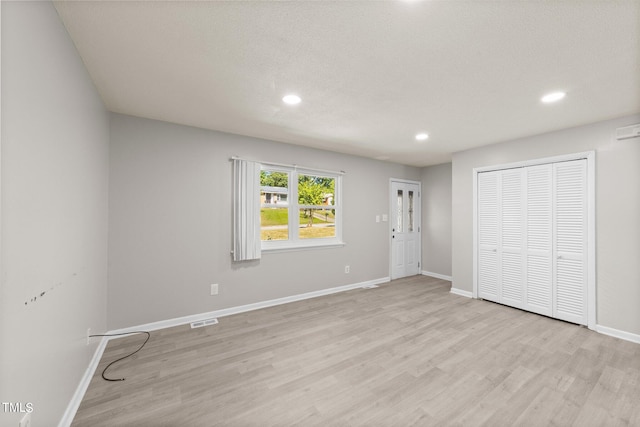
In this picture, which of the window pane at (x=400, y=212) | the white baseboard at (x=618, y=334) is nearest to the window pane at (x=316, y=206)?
the window pane at (x=400, y=212)

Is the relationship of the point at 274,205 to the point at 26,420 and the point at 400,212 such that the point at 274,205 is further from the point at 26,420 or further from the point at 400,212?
the point at 26,420

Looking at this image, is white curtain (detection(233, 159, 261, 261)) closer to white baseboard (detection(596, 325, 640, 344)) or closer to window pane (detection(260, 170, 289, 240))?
window pane (detection(260, 170, 289, 240))

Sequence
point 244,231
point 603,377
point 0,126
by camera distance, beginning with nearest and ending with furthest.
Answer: point 0,126 → point 603,377 → point 244,231

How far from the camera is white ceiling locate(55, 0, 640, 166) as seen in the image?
150 centimetres

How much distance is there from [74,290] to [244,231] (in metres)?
1.93

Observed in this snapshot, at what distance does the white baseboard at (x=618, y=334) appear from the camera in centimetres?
287

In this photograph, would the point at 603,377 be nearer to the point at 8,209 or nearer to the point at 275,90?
the point at 275,90

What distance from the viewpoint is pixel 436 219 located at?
19.3ft

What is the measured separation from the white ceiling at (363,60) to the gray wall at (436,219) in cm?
250


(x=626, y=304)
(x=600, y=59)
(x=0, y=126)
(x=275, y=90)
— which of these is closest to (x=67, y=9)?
(x=0, y=126)

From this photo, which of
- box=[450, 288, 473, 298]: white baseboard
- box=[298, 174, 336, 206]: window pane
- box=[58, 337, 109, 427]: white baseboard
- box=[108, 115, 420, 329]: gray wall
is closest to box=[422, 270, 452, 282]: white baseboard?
box=[450, 288, 473, 298]: white baseboard

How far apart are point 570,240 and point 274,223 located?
13.1ft

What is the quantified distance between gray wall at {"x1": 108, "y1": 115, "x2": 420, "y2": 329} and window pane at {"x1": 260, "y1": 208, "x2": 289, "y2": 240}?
0.32 m

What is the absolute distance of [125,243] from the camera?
3.00 meters
